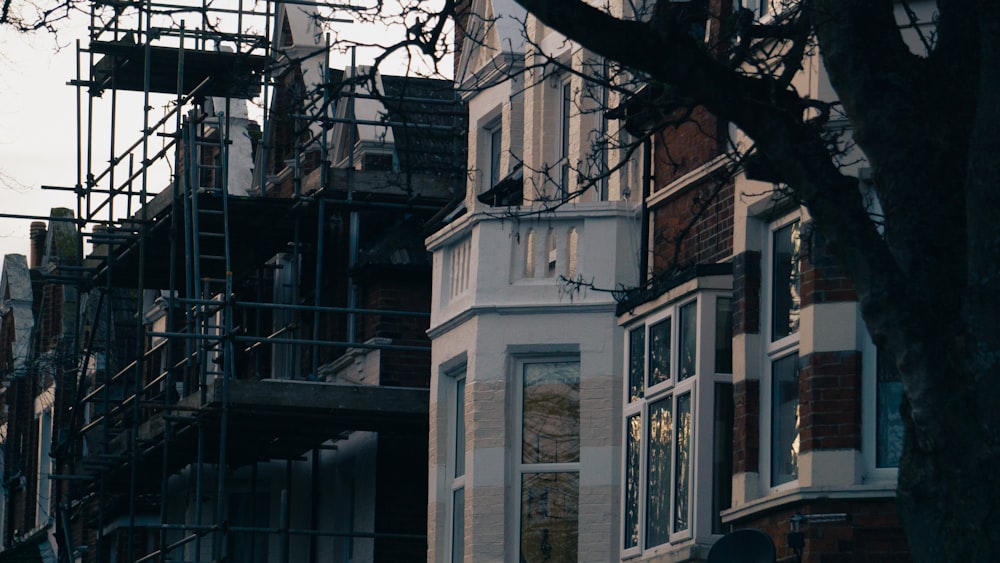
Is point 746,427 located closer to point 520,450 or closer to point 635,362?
point 635,362

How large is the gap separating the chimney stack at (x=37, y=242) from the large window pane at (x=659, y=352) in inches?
1208

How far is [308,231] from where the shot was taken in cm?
2703

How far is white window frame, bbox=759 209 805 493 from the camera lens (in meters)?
15.5

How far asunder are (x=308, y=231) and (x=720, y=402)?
11090mm

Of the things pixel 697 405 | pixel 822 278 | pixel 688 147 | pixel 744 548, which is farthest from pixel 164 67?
pixel 744 548

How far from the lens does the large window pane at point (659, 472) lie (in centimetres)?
1736

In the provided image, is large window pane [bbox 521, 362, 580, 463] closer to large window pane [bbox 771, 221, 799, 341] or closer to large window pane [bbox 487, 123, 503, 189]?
large window pane [bbox 771, 221, 799, 341]

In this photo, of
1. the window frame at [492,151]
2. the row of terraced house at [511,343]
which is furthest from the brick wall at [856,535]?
the window frame at [492,151]

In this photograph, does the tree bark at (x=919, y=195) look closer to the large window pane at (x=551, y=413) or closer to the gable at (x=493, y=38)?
the large window pane at (x=551, y=413)

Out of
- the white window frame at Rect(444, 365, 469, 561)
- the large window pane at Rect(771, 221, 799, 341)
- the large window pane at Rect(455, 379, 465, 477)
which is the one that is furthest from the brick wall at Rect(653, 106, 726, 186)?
the large window pane at Rect(455, 379, 465, 477)

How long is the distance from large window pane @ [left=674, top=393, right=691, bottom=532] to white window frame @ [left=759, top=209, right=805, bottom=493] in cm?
123

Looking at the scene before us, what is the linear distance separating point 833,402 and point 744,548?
1160 millimetres

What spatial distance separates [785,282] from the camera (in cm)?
1585

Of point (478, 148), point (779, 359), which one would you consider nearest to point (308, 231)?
point (478, 148)
